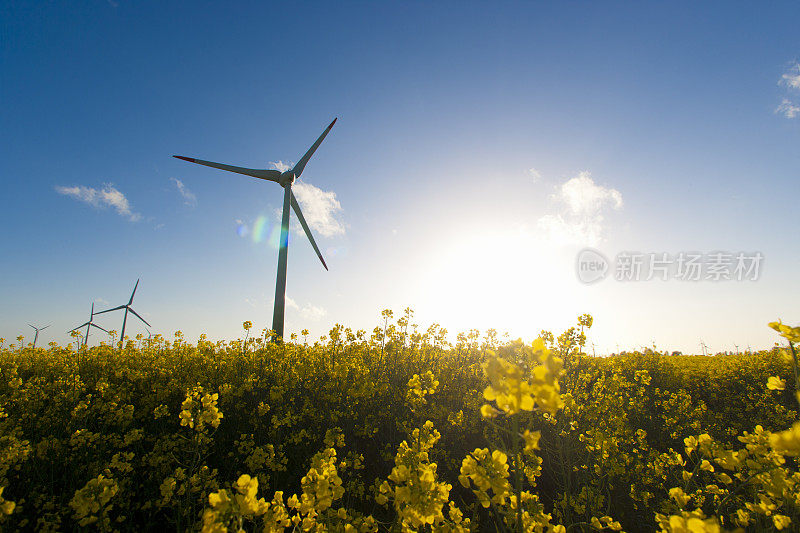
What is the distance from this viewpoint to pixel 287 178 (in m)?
15.1

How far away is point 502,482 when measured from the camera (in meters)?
1.81

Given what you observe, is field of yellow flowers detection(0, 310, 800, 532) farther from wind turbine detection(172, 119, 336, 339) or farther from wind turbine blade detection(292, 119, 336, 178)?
wind turbine blade detection(292, 119, 336, 178)

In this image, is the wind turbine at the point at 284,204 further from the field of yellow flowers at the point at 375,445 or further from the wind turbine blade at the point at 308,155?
the field of yellow flowers at the point at 375,445

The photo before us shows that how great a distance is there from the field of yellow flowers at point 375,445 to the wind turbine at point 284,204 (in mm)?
3584

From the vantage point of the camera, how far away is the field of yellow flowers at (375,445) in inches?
77.6

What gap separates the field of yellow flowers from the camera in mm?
1972

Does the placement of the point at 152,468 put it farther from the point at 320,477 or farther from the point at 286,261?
the point at 286,261

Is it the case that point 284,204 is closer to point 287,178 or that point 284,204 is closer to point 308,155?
point 287,178

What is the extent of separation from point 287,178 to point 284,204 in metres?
1.65

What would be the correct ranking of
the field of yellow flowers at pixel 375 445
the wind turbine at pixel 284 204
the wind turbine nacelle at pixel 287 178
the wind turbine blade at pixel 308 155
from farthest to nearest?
the wind turbine blade at pixel 308 155
the wind turbine nacelle at pixel 287 178
the wind turbine at pixel 284 204
the field of yellow flowers at pixel 375 445

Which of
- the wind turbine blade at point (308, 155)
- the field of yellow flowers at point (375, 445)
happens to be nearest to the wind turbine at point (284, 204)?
the wind turbine blade at point (308, 155)

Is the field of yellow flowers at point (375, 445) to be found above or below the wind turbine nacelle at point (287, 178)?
below

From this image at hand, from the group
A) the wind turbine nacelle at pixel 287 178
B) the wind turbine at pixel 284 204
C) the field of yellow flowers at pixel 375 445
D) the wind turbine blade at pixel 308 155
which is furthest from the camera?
the wind turbine blade at pixel 308 155

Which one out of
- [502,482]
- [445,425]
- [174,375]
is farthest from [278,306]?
[502,482]
